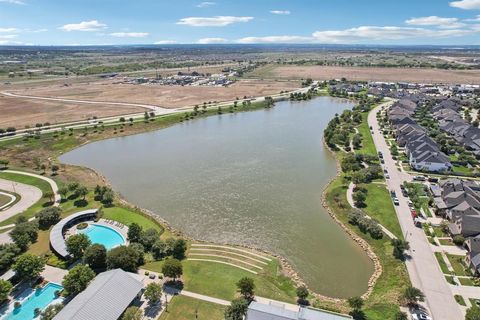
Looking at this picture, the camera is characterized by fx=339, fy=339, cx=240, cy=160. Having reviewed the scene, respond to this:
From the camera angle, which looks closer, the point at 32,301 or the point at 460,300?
the point at 460,300

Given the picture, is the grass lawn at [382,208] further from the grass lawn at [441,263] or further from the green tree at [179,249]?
the green tree at [179,249]

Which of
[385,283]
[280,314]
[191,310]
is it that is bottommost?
[385,283]

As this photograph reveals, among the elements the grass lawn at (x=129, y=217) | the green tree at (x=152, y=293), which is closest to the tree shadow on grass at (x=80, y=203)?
the grass lawn at (x=129, y=217)

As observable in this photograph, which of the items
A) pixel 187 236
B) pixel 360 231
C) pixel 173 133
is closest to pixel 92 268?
pixel 187 236

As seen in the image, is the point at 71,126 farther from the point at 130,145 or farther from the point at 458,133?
the point at 458,133

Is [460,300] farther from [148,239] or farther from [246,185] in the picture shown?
[246,185]

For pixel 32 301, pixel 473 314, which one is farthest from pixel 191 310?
pixel 473 314

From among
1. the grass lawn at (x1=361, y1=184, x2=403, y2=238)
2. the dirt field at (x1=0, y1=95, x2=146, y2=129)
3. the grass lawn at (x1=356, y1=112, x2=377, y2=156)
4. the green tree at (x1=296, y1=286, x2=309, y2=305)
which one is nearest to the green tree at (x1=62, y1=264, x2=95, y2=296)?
the green tree at (x1=296, y1=286, x2=309, y2=305)
